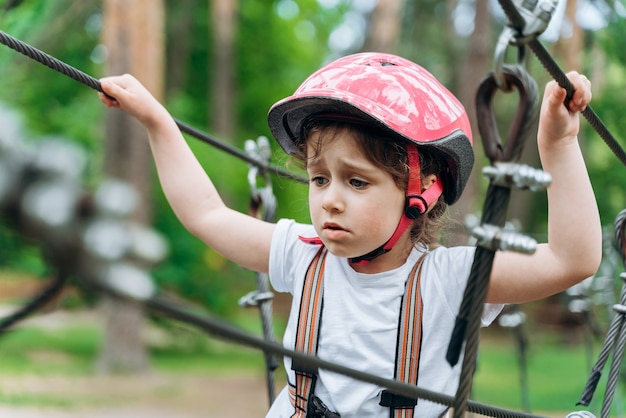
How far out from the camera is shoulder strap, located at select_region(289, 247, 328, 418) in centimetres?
175

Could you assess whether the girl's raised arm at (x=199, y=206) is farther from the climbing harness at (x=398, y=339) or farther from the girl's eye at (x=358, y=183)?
the girl's eye at (x=358, y=183)

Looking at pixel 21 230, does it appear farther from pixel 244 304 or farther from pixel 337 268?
pixel 244 304

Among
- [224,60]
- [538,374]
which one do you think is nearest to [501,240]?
[224,60]

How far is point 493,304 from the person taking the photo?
1.74 meters

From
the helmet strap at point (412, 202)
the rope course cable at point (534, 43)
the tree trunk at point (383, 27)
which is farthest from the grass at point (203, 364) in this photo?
the rope course cable at point (534, 43)

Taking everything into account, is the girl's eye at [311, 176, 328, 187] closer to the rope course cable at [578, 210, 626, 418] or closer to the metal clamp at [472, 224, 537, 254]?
the metal clamp at [472, 224, 537, 254]

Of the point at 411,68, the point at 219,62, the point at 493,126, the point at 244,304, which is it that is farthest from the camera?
the point at 219,62

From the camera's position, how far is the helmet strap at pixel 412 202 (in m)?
1.75

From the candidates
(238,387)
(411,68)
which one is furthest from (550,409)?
(411,68)

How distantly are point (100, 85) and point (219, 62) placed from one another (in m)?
13.1

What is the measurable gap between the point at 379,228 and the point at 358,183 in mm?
106

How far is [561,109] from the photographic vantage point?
1.39 metres

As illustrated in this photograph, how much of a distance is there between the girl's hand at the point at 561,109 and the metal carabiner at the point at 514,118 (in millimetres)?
298

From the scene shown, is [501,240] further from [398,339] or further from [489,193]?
[398,339]
